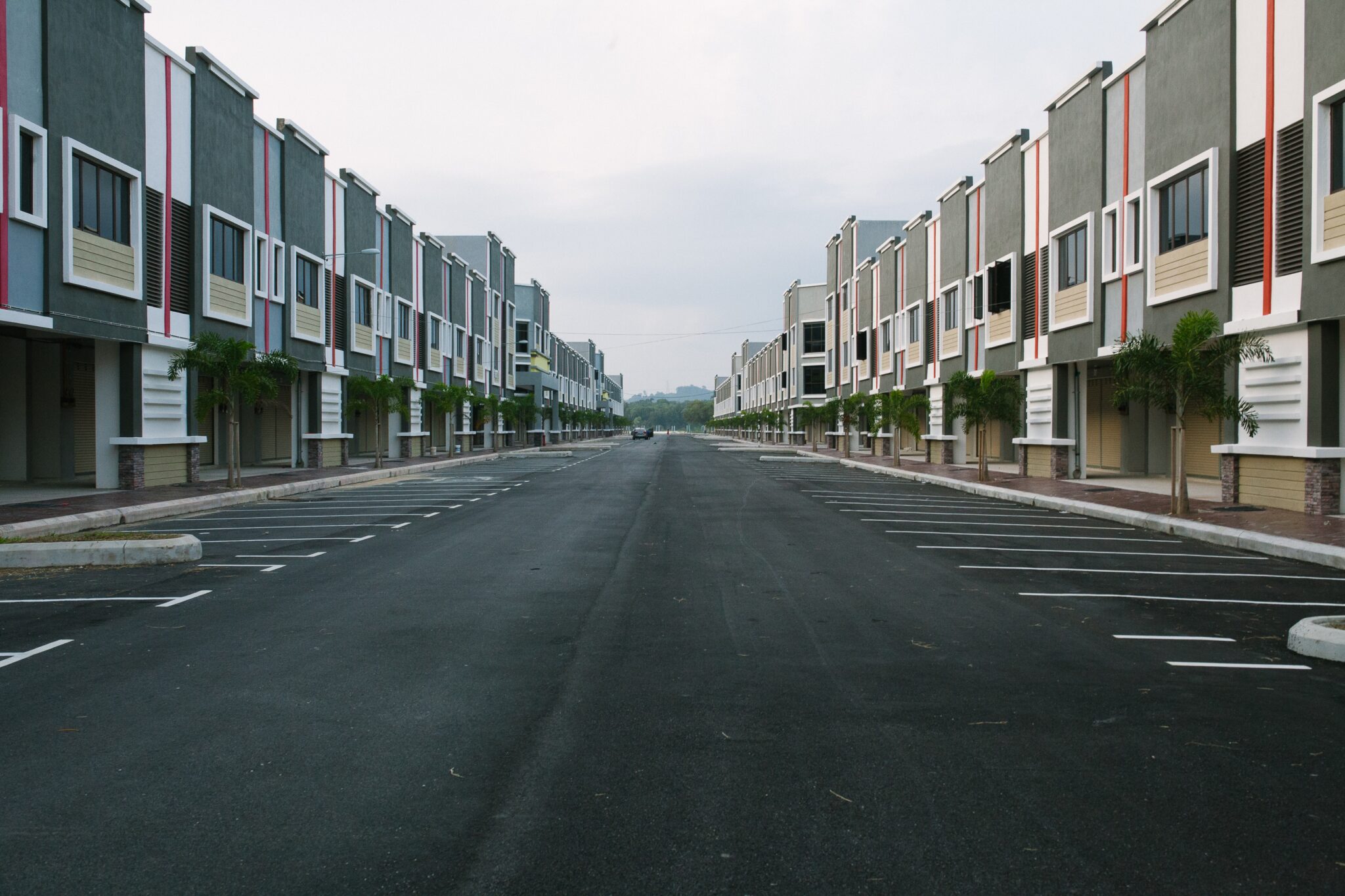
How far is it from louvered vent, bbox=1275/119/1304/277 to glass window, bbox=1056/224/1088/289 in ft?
24.5

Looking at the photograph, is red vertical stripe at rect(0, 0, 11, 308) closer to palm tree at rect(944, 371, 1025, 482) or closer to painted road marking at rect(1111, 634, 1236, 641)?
painted road marking at rect(1111, 634, 1236, 641)

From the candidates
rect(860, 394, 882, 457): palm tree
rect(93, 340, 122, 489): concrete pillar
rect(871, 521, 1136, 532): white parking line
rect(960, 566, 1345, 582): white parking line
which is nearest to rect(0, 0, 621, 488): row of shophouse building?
rect(93, 340, 122, 489): concrete pillar

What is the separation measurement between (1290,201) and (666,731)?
16671 mm

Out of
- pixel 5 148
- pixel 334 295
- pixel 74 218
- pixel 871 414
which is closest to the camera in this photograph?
pixel 5 148

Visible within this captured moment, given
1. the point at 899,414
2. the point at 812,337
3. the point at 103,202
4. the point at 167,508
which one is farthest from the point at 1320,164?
the point at 812,337

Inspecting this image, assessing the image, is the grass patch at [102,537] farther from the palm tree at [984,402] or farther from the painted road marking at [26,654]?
the palm tree at [984,402]

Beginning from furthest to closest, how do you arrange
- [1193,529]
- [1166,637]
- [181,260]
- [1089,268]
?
[1089,268] < [181,260] < [1193,529] < [1166,637]

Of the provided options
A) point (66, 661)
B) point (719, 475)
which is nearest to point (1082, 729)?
point (66, 661)

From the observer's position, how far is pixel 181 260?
75.1 feet

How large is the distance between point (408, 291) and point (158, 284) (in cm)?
2115

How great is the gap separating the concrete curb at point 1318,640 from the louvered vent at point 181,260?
23.8 meters

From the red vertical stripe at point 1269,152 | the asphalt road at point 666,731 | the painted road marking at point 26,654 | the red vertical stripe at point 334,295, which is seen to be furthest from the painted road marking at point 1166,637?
the red vertical stripe at point 334,295

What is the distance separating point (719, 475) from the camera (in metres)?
30.8

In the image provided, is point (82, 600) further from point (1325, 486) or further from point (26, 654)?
point (1325, 486)
